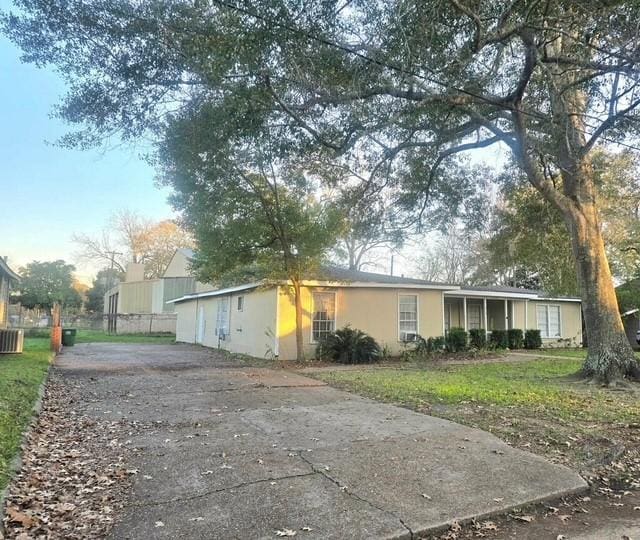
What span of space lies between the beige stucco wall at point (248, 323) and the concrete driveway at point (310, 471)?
24.8ft

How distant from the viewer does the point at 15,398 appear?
22.5 ft

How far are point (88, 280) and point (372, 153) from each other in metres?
59.3

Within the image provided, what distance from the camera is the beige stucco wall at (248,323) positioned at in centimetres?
1534

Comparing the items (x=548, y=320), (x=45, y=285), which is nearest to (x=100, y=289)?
(x=45, y=285)

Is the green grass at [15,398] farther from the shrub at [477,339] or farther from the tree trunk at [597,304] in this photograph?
the shrub at [477,339]

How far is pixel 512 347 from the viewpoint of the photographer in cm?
2050

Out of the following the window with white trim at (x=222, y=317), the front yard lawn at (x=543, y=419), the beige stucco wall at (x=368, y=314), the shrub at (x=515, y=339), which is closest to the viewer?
the front yard lawn at (x=543, y=419)

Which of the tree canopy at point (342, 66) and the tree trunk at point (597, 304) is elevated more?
the tree canopy at point (342, 66)

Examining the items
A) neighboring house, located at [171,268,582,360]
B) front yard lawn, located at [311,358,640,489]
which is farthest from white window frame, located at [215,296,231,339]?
front yard lawn, located at [311,358,640,489]

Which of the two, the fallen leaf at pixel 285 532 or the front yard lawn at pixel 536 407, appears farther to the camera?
the front yard lawn at pixel 536 407

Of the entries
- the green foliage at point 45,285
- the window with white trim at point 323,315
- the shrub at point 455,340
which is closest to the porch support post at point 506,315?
the shrub at point 455,340

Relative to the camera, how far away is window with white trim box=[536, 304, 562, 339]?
22.6 metres

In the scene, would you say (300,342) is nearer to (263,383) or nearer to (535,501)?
(263,383)

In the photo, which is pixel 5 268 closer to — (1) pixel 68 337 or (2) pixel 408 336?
(1) pixel 68 337
